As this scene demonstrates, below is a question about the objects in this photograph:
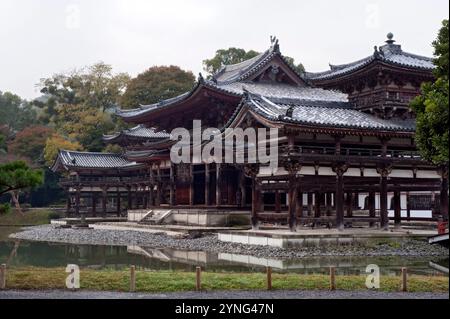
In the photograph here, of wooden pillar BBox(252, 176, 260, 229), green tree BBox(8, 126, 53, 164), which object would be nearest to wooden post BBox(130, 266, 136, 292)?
wooden pillar BBox(252, 176, 260, 229)

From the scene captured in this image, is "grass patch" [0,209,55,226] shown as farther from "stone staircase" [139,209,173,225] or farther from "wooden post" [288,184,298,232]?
"wooden post" [288,184,298,232]

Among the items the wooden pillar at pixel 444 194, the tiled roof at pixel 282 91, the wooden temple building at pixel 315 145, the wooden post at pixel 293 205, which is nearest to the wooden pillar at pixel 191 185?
the wooden temple building at pixel 315 145

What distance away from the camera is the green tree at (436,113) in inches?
678

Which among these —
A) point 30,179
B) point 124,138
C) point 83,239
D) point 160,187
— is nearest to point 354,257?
point 30,179

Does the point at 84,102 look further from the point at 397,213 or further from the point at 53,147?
the point at 397,213

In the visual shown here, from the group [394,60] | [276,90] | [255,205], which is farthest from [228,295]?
[276,90]

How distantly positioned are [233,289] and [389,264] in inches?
384

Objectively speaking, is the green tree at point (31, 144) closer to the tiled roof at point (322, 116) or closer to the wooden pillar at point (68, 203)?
the wooden pillar at point (68, 203)

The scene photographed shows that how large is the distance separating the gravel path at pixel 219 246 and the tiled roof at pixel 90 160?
13.7m

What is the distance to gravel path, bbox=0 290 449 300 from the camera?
15977 millimetres

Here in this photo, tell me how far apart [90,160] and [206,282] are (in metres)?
44.7

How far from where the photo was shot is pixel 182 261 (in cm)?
2633

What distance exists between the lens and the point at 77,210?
58.8 meters
